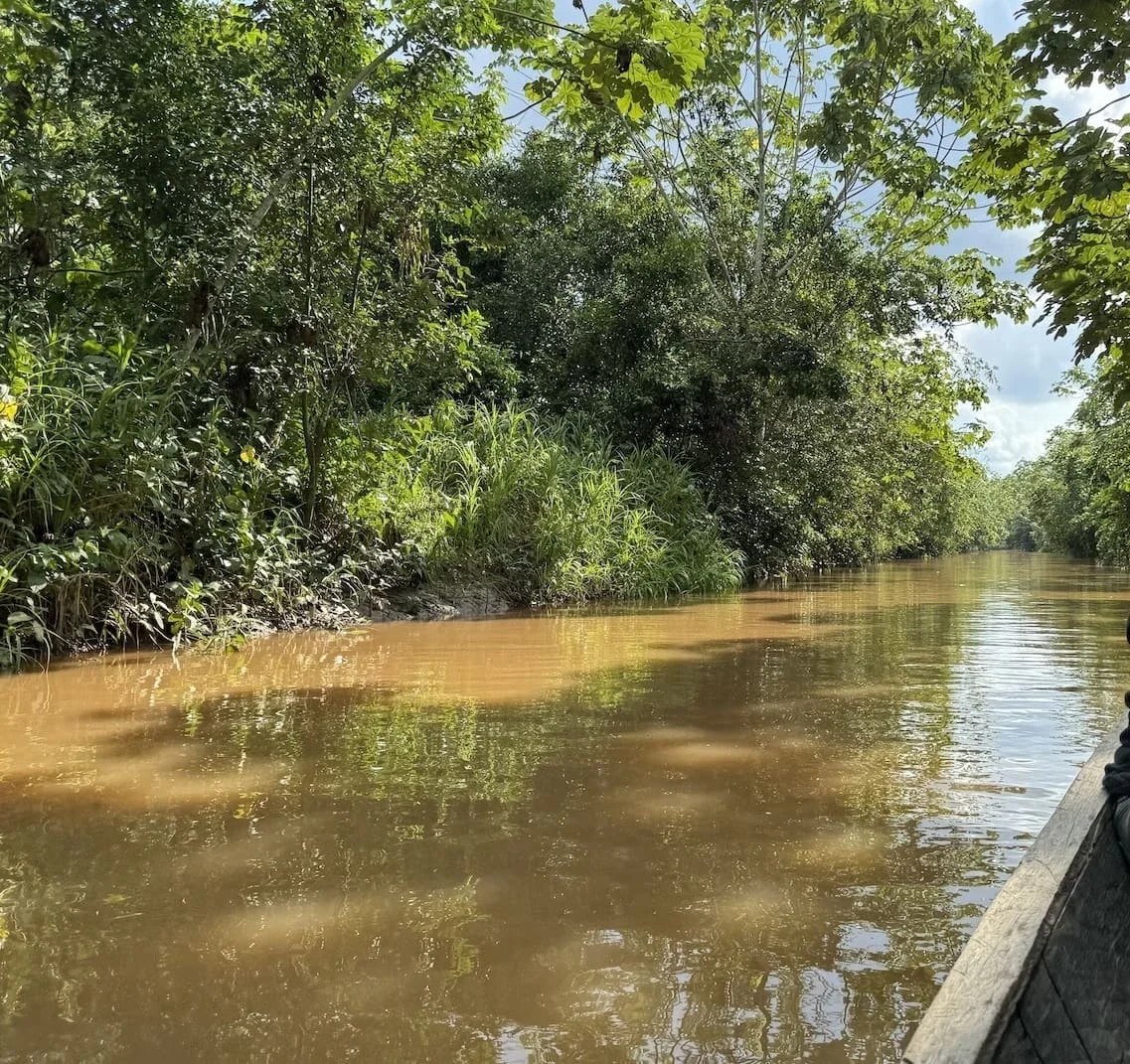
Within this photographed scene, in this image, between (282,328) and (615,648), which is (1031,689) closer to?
(615,648)

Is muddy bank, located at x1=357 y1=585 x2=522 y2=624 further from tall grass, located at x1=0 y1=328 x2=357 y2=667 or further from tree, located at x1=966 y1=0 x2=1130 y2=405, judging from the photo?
tree, located at x1=966 y1=0 x2=1130 y2=405

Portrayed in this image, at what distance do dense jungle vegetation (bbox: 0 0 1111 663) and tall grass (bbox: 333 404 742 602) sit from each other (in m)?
0.04

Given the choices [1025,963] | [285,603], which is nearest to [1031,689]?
[1025,963]

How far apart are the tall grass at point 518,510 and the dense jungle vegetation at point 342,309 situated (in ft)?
0.13

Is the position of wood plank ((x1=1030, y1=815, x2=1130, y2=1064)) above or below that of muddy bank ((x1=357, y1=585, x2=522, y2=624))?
below

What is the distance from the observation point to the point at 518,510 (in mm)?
10141

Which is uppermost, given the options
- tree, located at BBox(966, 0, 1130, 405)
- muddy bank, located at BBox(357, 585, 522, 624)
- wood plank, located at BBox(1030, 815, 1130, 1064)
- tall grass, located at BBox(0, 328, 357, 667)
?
tree, located at BBox(966, 0, 1130, 405)

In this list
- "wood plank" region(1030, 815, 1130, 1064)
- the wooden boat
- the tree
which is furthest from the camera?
the tree

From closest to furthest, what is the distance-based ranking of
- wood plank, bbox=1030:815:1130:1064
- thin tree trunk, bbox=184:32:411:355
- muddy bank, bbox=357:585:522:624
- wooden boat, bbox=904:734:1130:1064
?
wooden boat, bbox=904:734:1130:1064
wood plank, bbox=1030:815:1130:1064
thin tree trunk, bbox=184:32:411:355
muddy bank, bbox=357:585:522:624

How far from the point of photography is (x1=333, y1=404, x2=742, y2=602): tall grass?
8.49 metres

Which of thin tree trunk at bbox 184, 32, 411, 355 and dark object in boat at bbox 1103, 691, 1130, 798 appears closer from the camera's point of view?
dark object in boat at bbox 1103, 691, 1130, 798

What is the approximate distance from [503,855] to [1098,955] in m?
1.49

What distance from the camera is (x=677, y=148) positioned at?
15.9 m

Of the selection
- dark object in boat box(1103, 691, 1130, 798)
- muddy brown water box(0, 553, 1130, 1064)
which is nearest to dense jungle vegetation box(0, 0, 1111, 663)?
muddy brown water box(0, 553, 1130, 1064)
